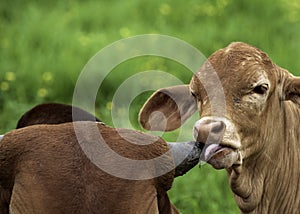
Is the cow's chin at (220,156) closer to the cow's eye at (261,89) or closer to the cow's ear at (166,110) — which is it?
the cow's eye at (261,89)

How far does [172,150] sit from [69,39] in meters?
6.26

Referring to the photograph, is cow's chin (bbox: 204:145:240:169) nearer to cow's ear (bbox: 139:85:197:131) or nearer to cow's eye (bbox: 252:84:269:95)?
cow's eye (bbox: 252:84:269:95)

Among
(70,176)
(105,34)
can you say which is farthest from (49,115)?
(105,34)

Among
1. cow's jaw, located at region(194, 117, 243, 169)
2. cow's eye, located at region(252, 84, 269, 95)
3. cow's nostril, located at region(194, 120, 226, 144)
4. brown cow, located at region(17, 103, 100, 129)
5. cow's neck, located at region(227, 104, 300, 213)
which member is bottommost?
cow's neck, located at region(227, 104, 300, 213)

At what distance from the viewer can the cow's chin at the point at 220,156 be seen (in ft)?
15.0

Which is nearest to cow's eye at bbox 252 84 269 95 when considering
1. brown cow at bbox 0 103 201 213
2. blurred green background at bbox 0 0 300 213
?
brown cow at bbox 0 103 201 213

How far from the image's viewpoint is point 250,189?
5184mm

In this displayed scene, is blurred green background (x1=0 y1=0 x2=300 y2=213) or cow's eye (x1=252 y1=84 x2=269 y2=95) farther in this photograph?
blurred green background (x1=0 y1=0 x2=300 y2=213)

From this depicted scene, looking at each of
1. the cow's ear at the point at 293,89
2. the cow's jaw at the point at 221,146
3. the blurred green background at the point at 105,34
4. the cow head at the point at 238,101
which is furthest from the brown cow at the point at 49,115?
the blurred green background at the point at 105,34

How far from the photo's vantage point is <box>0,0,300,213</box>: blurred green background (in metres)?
9.66

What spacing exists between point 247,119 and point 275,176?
55cm

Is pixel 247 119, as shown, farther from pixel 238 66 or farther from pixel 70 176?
pixel 70 176

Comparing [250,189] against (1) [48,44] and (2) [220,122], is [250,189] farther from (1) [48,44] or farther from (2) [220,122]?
(1) [48,44]

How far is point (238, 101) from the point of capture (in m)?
4.78
